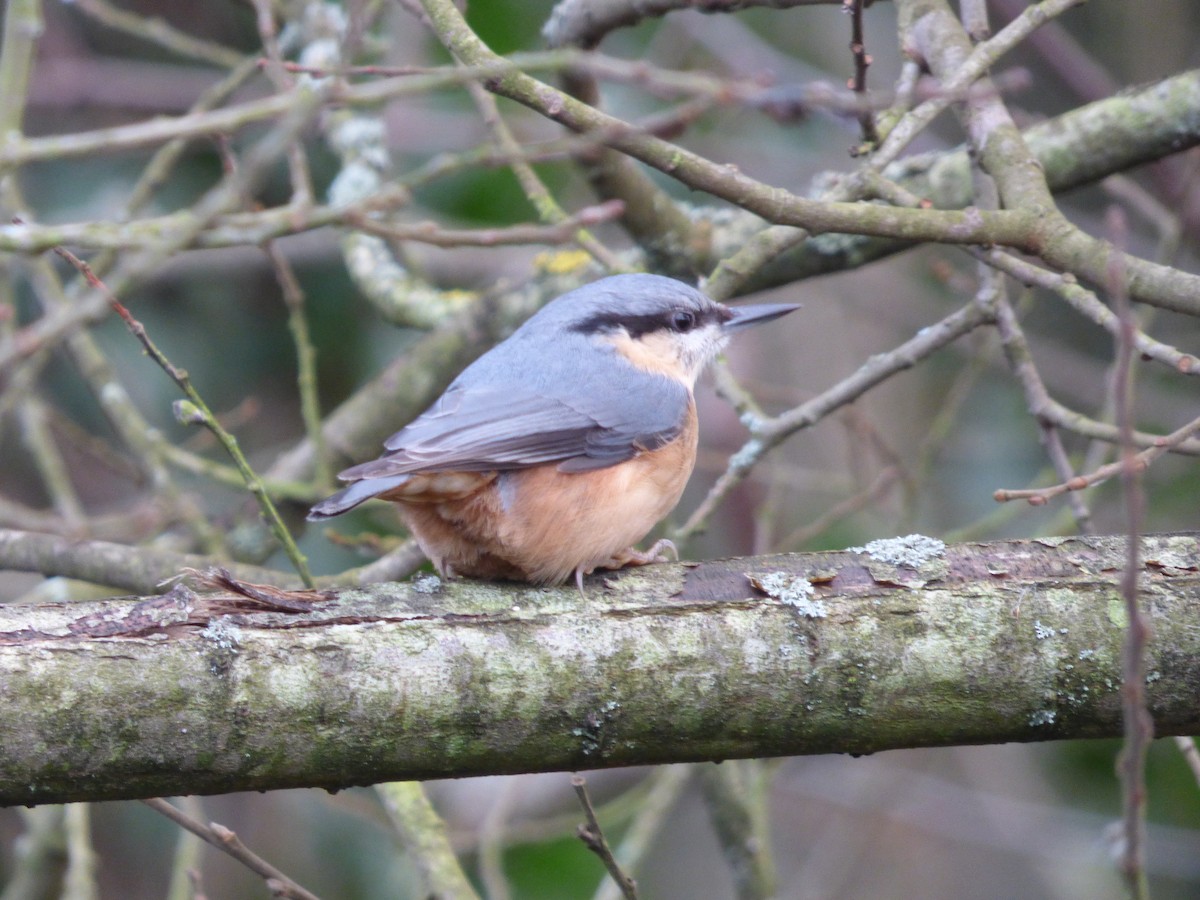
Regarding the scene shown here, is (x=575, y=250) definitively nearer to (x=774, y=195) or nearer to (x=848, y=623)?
(x=774, y=195)

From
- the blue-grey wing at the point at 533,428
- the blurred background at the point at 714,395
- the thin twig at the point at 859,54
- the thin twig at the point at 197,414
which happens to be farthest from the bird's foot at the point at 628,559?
the thin twig at the point at 859,54

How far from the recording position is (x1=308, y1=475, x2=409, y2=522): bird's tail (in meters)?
2.32

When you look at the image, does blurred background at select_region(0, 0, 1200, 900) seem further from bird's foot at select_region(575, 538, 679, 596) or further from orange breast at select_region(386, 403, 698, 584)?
orange breast at select_region(386, 403, 698, 584)

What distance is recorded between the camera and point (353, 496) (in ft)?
7.63

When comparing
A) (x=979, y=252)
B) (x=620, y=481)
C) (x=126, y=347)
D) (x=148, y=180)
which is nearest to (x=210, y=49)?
(x=148, y=180)

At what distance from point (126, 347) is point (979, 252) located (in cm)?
389

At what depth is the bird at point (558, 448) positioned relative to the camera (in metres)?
2.54

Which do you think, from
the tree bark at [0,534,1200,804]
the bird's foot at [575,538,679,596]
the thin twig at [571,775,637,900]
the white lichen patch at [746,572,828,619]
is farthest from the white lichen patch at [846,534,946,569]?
the thin twig at [571,775,637,900]

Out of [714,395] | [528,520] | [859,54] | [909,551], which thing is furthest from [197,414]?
[714,395]

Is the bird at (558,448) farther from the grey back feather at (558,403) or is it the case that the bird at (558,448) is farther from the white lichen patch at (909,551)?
the white lichen patch at (909,551)

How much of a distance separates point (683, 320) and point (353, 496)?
4.18ft

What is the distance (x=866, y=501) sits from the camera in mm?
3779

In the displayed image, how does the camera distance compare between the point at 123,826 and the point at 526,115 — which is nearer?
the point at 123,826

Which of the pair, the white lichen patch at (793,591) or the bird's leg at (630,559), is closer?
the white lichen patch at (793,591)
